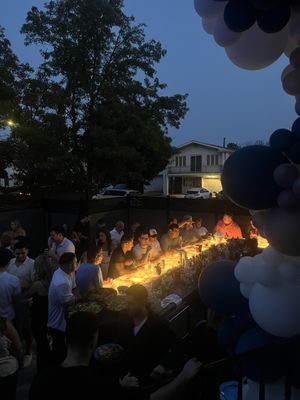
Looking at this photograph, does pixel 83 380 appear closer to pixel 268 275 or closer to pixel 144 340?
pixel 144 340

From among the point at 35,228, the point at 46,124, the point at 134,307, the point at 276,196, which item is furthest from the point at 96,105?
the point at 276,196

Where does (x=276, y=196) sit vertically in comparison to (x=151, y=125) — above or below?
below

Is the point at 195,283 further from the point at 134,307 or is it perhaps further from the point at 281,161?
the point at 281,161

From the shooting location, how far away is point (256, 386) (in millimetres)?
2705

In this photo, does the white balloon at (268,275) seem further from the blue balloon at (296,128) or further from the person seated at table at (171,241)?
the person seated at table at (171,241)

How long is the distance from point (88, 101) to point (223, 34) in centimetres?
1306

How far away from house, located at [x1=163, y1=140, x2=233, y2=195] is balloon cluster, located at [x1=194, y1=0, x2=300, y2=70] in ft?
135

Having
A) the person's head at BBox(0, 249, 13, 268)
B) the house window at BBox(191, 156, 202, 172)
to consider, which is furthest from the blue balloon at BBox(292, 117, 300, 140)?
the house window at BBox(191, 156, 202, 172)

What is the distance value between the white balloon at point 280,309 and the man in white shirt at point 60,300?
2.65 metres

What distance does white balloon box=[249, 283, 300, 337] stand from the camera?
2.36 meters

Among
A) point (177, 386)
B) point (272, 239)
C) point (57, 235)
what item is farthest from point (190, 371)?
point (57, 235)

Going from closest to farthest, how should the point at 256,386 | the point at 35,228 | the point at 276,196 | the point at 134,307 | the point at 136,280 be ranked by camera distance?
the point at 276,196, the point at 256,386, the point at 134,307, the point at 136,280, the point at 35,228

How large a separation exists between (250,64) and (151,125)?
41.3 feet

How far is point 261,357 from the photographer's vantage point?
8.04 feet
